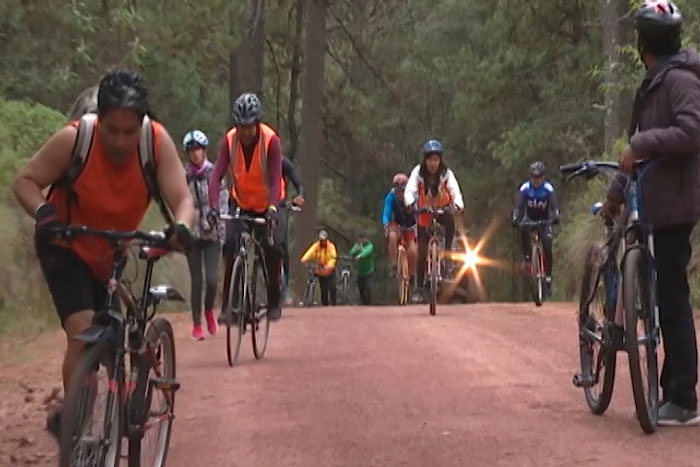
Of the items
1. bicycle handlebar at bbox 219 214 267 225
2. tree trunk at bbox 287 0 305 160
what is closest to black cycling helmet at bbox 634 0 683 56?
bicycle handlebar at bbox 219 214 267 225

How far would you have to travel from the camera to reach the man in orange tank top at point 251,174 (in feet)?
39.9

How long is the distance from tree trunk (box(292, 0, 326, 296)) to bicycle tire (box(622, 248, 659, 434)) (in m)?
24.7

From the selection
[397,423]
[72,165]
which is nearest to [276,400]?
[397,423]

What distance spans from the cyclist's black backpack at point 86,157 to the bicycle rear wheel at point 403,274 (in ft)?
50.6

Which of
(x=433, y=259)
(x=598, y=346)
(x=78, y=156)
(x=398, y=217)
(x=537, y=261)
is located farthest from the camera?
(x=398, y=217)

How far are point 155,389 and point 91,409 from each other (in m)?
0.84

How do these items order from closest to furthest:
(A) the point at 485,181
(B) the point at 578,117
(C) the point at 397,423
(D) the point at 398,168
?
(C) the point at 397,423, (B) the point at 578,117, (A) the point at 485,181, (D) the point at 398,168

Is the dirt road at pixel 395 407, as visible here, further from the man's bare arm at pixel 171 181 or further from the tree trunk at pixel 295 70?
the tree trunk at pixel 295 70

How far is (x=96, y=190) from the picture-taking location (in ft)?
20.8

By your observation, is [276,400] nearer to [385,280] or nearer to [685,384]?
[685,384]

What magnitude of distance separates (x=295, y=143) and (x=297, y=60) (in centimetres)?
267

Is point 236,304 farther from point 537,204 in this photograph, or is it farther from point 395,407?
point 537,204

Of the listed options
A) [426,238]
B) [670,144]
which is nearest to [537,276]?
[426,238]

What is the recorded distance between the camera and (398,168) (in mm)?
50562
